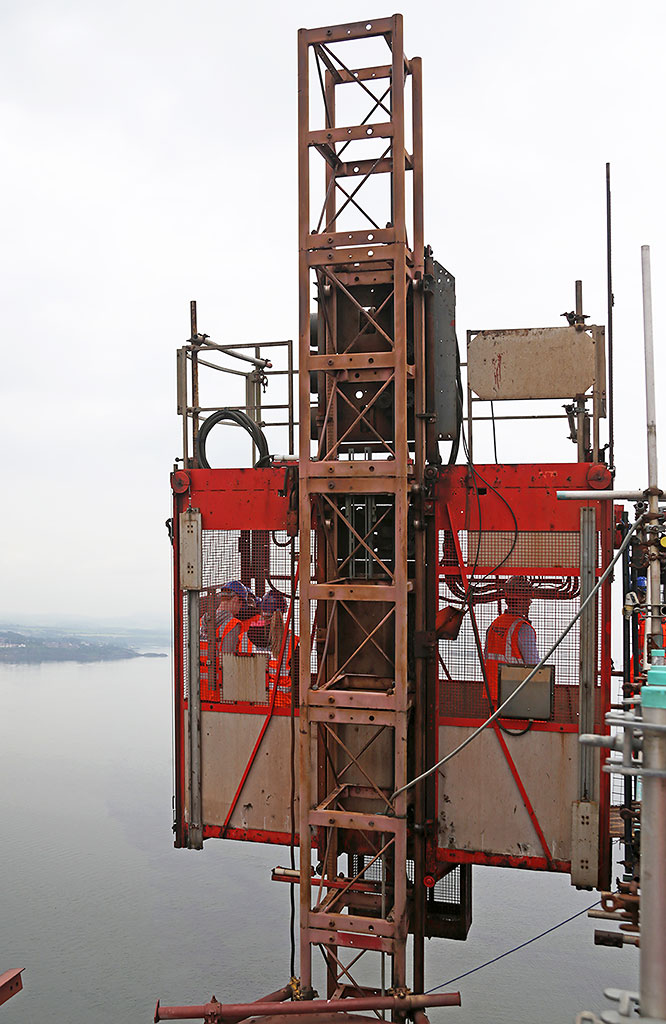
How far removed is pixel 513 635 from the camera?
33.9 feet

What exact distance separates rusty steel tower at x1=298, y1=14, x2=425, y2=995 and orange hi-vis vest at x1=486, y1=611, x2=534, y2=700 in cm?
93

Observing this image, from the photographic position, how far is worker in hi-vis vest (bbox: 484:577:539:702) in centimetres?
1030

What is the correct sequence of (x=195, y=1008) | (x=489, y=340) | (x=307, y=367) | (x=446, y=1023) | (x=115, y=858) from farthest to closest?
(x=115, y=858)
(x=446, y=1023)
(x=489, y=340)
(x=307, y=367)
(x=195, y=1008)

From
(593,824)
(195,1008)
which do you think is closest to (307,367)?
(593,824)

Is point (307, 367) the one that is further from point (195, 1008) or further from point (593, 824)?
Result: point (195, 1008)

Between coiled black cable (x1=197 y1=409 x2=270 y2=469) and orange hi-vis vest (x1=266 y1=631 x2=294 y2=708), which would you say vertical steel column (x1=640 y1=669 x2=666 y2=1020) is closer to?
orange hi-vis vest (x1=266 y1=631 x2=294 y2=708)

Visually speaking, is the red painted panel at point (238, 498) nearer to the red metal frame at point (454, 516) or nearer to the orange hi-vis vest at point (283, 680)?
the red metal frame at point (454, 516)

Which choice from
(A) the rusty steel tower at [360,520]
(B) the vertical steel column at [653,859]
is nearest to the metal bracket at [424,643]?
(A) the rusty steel tower at [360,520]

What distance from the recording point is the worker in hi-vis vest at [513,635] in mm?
10297

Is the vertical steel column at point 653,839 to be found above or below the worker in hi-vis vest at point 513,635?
below

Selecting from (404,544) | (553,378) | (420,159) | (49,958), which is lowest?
(49,958)

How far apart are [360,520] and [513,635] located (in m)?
2.27

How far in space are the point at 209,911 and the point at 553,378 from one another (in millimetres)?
46010

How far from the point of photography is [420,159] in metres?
10.4
